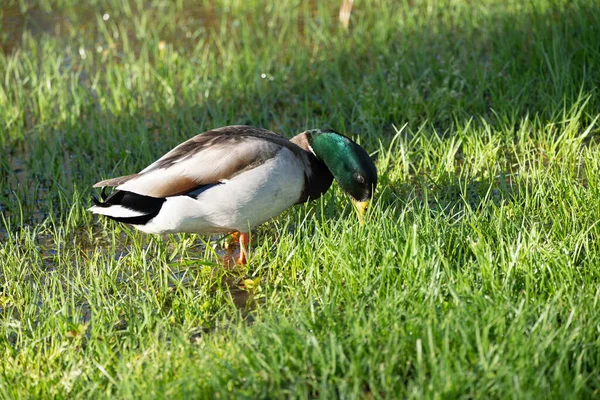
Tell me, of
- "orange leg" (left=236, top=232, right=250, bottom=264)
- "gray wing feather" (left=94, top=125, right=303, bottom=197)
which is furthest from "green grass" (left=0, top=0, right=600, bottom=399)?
"gray wing feather" (left=94, top=125, right=303, bottom=197)

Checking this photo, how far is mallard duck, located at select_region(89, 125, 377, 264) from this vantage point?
3918 mm

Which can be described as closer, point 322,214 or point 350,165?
point 322,214

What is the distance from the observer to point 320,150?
4.23 metres

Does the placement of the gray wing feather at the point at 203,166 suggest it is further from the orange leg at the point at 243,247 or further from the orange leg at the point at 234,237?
the orange leg at the point at 234,237

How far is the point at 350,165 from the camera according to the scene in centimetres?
413

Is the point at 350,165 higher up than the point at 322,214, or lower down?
higher up

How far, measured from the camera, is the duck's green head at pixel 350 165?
4.11 meters

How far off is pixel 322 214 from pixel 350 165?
33 cm

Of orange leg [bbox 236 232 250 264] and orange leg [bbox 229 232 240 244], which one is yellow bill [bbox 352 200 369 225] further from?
orange leg [bbox 229 232 240 244]

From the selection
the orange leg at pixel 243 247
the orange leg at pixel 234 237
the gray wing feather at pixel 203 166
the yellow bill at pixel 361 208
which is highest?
the gray wing feather at pixel 203 166

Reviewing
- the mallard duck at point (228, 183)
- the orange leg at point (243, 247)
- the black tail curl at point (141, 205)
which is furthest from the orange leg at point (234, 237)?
the black tail curl at point (141, 205)

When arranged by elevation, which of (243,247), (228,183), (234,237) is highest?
(228,183)

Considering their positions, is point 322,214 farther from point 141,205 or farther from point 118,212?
point 118,212

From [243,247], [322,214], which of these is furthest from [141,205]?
[322,214]
